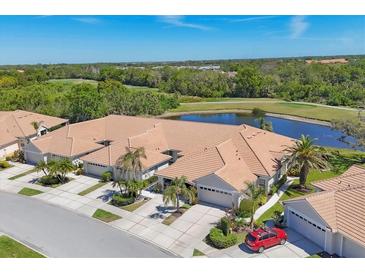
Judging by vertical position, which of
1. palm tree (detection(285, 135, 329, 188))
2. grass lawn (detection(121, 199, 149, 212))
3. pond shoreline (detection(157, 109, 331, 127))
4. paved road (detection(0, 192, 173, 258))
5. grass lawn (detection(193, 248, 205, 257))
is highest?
palm tree (detection(285, 135, 329, 188))

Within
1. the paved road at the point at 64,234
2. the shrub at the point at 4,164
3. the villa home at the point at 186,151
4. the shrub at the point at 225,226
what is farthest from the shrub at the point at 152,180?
the shrub at the point at 4,164

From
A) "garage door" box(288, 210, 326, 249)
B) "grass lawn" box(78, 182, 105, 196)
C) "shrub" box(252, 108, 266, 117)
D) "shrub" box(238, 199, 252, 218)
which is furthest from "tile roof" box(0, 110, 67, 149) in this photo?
"shrub" box(252, 108, 266, 117)

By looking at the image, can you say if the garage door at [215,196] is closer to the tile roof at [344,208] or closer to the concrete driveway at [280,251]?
the concrete driveway at [280,251]

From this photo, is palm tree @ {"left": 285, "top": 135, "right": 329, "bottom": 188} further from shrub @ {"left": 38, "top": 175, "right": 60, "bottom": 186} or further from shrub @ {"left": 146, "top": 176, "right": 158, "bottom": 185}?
shrub @ {"left": 38, "top": 175, "right": 60, "bottom": 186}

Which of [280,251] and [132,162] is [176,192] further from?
[280,251]
